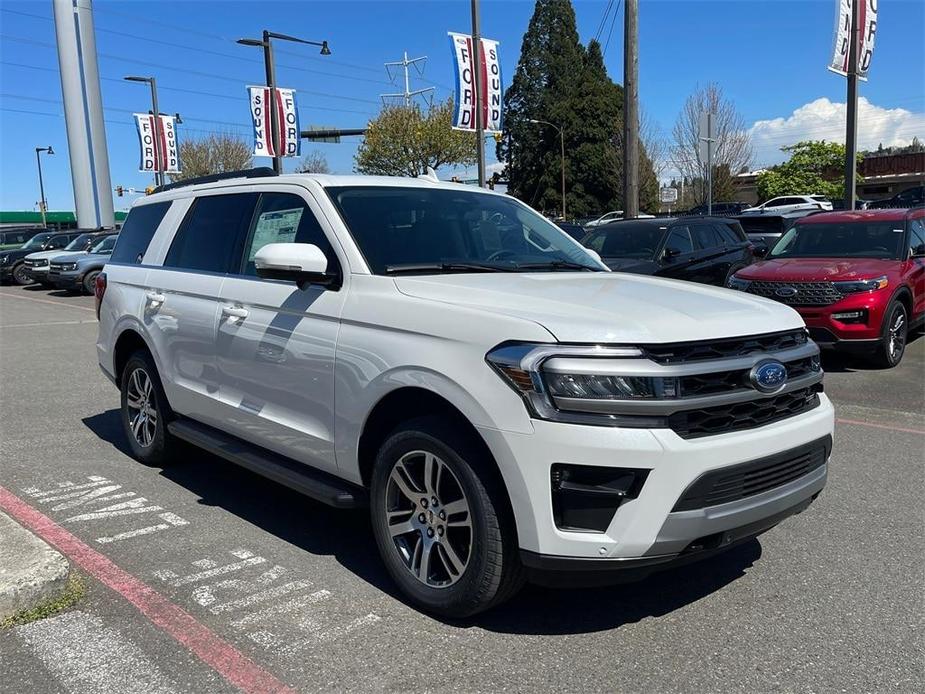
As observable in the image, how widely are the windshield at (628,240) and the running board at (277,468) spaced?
7.97 meters

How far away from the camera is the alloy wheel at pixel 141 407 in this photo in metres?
5.54

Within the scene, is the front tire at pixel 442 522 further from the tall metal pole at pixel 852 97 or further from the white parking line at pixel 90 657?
the tall metal pole at pixel 852 97

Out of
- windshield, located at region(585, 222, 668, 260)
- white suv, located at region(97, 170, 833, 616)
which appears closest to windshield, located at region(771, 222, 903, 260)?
windshield, located at region(585, 222, 668, 260)

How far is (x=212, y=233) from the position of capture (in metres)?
4.99

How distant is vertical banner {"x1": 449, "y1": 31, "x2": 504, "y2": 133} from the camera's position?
20.5 m

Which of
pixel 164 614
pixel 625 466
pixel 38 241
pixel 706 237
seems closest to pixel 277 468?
pixel 164 614

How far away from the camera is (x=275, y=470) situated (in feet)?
13.3

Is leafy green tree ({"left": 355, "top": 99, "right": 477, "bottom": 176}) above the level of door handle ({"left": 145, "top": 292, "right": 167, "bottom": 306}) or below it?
above

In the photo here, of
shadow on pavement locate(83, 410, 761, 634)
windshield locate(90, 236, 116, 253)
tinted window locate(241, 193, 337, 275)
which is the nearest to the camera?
shadow on pavement locate(83, 410, 761, 634)

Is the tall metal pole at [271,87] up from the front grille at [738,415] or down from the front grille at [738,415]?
up

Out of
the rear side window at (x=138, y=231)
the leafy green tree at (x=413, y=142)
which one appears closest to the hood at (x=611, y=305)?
the rear side window at (x=138, y=231)

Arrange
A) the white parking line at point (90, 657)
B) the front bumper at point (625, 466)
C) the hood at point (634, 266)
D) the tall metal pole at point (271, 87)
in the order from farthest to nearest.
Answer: the tall metal pole at point (271, 87) → the hood at point (634, 266) → the white parking line at point (90, 657) → the front bumper at point (625, 466)

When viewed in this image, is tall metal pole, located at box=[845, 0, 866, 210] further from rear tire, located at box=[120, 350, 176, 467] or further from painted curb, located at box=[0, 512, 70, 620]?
painted curb, located at box=[0, 512, 70, 620]

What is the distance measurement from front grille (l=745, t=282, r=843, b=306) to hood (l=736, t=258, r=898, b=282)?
0.07 metres
